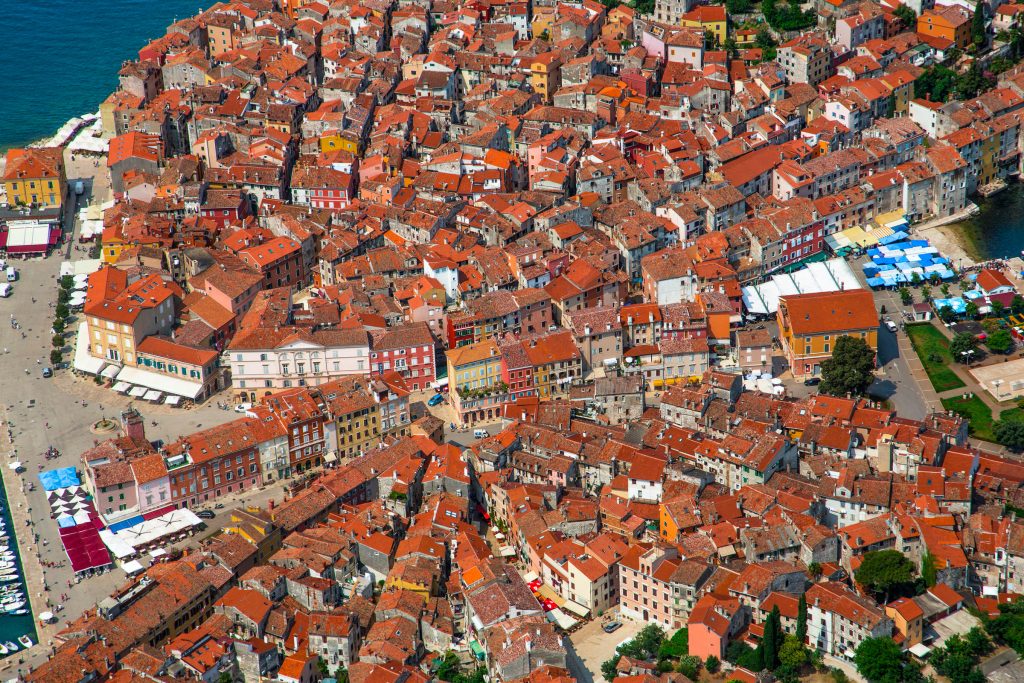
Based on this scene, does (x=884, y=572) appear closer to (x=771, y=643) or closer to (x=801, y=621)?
(x=801, y=621)

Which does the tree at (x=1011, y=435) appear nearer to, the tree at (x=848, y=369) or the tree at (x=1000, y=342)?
the tree at (x=848, y=369)

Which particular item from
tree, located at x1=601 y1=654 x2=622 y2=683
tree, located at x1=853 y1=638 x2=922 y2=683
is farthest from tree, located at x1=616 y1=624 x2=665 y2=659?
tree, located at x1=853 y1=638 x2=922 y2=683

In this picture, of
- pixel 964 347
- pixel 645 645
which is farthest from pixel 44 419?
pixel 964 347

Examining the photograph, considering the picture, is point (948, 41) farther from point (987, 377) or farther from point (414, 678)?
point (414, 678)

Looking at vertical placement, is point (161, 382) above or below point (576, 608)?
above

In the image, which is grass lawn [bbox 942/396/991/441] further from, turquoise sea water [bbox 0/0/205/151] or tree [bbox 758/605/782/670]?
turquoise sea water [bbox 0/0/205/151]

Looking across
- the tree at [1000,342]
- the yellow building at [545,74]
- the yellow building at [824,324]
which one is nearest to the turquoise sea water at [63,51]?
the yellow building at [545,74]
